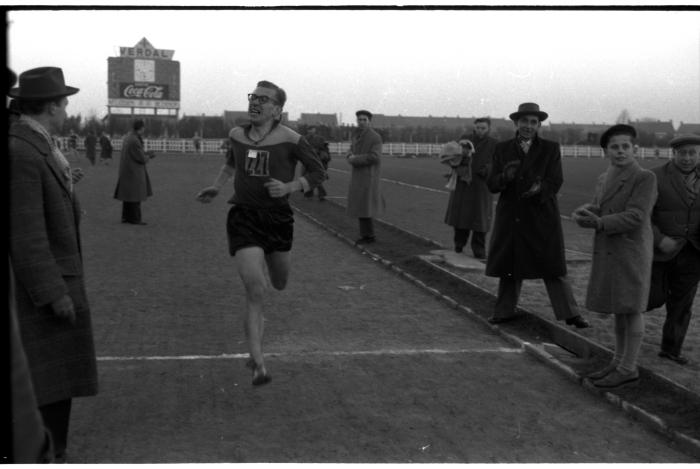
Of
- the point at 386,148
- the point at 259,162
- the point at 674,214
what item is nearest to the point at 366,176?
the point at 674,214

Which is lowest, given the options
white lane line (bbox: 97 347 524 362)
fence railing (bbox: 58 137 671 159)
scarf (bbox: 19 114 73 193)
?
fence railing (bbox: 58 137 671 159)

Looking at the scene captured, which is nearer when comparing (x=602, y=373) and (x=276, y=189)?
(x=276, y=189)

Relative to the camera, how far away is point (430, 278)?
380 inches

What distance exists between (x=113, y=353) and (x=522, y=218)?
3552mm

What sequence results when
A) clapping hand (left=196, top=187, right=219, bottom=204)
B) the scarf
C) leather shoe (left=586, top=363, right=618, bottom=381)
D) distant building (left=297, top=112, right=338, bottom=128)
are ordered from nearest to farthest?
the scarf < leather shoe (left=586, top=363, right=618, bottom=381) < clapping hand (left=196, top=187, right=219, bottom=204) < distant building (left=297, top=112, right=338, bottom=128)

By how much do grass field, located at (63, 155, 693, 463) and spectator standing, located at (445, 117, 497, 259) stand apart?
6.72 ft

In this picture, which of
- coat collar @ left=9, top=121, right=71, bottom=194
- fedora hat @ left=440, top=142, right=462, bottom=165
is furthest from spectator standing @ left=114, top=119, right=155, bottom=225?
coat collar @ left=9, top=121, right=71, bottom=194

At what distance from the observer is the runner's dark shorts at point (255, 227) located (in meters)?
5.38

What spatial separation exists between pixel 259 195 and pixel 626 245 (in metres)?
2.45

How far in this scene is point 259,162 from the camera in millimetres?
5363

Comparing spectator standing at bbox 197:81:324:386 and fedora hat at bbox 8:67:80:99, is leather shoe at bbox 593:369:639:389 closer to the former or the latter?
spectator standing at bbox 197:81:324:386

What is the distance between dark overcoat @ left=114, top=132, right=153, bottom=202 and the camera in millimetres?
14703

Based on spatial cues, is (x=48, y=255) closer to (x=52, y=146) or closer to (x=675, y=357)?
(x=52, y=146)

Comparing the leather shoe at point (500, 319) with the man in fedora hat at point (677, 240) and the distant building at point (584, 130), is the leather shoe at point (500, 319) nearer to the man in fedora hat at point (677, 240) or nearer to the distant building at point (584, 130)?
the man in fedora hat at point (677, 240)
